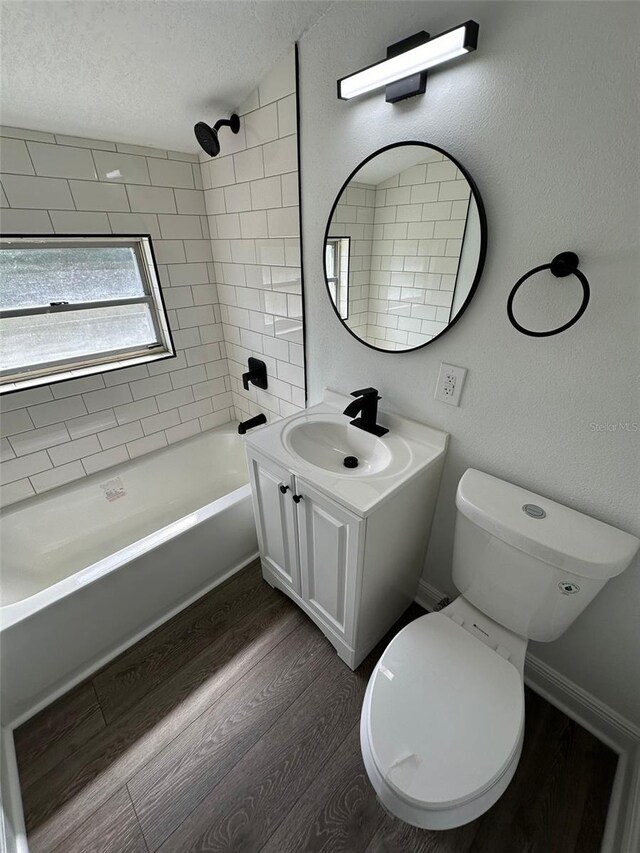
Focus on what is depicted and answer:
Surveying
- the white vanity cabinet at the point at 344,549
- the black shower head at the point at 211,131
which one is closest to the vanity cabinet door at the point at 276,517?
the white vanity cabinet at the point at 344,549

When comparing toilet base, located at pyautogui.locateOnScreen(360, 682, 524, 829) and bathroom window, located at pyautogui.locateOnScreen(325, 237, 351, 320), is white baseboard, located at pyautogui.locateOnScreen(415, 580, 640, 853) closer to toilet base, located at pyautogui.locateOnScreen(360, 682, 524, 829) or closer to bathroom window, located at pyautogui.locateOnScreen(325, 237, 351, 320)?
toilet base, located at pyautogui.locateOnScreen(360, 682, 524, 829)

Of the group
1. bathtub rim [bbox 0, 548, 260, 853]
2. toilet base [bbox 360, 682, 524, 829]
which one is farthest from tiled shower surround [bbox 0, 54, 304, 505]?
toilet base [bbox 360, 682, 524, 829]

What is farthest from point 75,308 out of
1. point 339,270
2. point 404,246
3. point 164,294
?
point 404,246

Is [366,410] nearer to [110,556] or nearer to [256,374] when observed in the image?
[256,374]

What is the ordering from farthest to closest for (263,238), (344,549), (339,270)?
1. (263,238)
2. (339,270)
3. (344,549)

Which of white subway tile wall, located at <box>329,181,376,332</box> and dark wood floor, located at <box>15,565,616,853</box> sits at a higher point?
white subway tile wall, located at <box>329,181,376,332</box>

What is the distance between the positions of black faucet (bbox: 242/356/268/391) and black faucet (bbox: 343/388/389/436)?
2.69 feet

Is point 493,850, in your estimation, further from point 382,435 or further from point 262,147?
point 262,147

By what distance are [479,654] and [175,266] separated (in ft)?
7.09

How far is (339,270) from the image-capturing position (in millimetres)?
1324

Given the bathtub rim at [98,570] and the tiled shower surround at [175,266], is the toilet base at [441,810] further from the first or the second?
the tiled shower surround at [175,266]

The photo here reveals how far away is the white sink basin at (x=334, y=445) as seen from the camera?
1.28 m

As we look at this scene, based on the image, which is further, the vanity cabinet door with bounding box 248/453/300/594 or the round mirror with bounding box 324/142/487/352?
the vanity cabinet door with bounding box 248/453/300/594

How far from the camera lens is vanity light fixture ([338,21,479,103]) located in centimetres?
80
